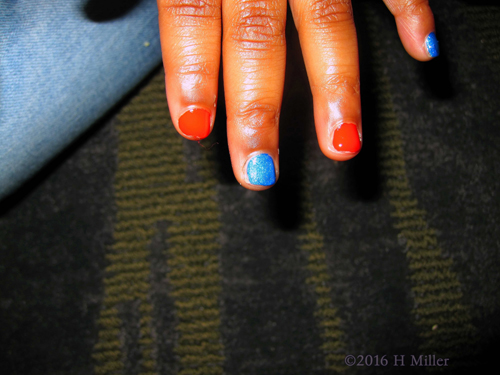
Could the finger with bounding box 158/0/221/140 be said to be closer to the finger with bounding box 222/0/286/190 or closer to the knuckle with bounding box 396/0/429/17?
the finger with bounding box 222/0/286/190

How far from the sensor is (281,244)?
795 millimetres

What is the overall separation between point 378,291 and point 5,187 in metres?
0.80

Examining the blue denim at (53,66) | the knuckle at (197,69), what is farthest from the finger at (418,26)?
the blue denim at (53,66)

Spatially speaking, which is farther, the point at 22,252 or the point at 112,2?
the point at 22,252

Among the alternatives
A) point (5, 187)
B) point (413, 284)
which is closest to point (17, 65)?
point (5, 187)

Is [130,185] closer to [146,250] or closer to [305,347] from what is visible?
[146,250]

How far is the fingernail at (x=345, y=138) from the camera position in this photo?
46 cm

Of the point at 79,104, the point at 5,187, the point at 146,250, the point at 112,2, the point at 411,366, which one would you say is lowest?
the point at 411,366

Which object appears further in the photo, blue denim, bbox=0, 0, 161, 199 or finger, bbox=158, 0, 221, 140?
blue denim, bbox=0, 0, 161, 199

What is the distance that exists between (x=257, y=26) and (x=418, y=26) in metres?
0.25

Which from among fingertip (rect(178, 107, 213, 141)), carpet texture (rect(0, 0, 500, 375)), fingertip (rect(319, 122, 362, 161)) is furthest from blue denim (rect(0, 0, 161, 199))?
fingertip (rect(319, 122, 362, 161))

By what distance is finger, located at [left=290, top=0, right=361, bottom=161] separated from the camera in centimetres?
46

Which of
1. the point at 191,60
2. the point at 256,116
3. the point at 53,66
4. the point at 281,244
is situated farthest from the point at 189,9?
the point at 281,244

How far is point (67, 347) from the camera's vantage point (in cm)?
76
